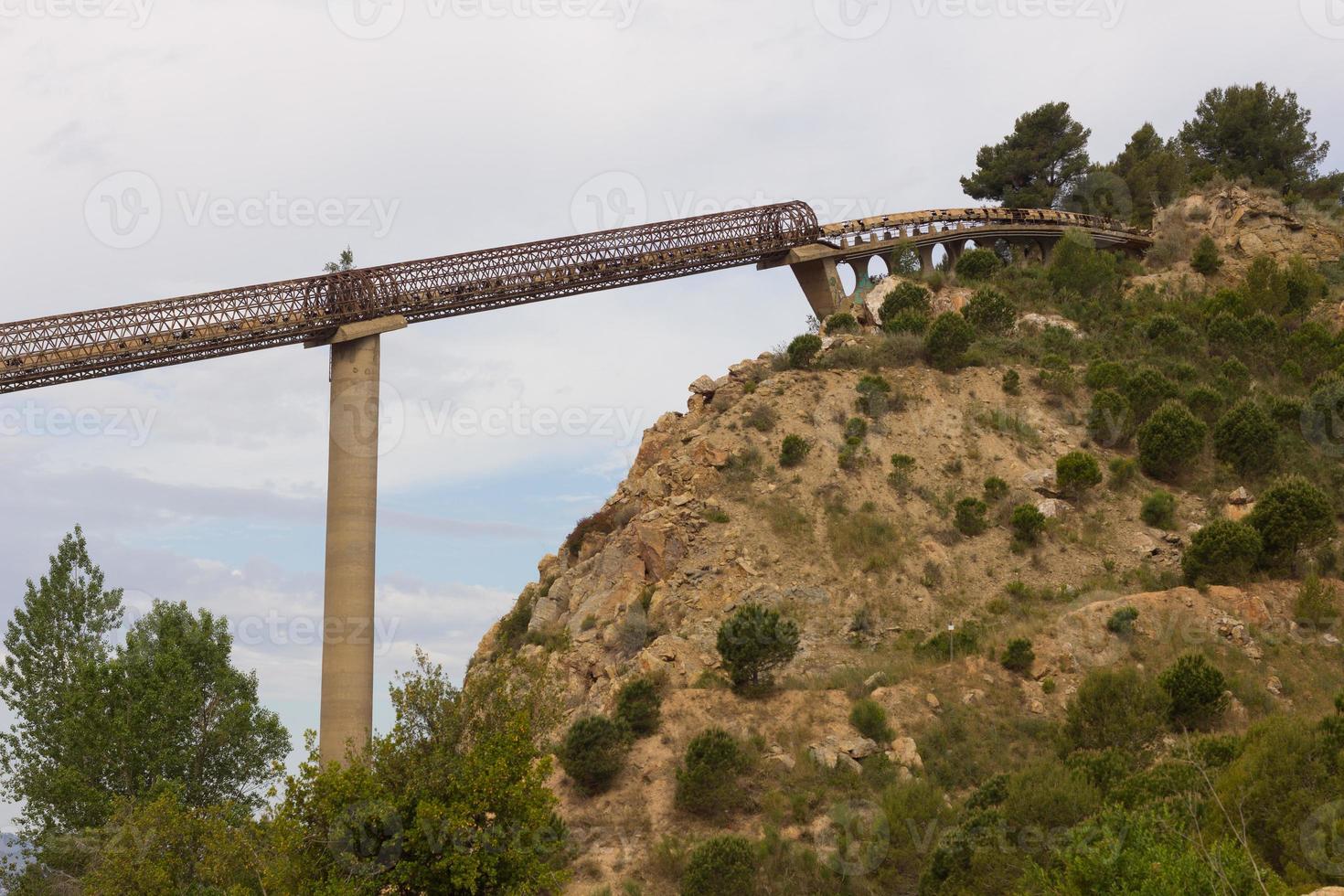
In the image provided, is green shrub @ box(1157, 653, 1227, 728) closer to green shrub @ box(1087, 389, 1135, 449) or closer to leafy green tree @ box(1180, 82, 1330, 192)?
green shrub @ box(1087, 389, 1135, 449)

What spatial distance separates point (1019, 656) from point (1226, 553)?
7.28 m

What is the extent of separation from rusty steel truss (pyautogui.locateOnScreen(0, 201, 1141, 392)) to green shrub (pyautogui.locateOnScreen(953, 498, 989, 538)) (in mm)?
13235

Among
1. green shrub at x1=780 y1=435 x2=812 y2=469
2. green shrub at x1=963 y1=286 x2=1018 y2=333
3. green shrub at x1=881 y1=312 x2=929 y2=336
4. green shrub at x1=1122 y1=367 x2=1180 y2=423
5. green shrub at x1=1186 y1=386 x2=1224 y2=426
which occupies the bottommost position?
green shrub at x1=780 y1=435 x2=812 y2=469

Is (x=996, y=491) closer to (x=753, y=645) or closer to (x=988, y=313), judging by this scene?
(x=988, y=313)

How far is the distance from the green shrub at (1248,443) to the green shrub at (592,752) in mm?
24702

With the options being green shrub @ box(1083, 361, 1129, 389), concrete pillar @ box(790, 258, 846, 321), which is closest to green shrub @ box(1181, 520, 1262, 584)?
green shrub @ box(1083, 361, 1129, 389)

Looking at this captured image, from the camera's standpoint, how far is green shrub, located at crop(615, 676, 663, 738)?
32.9 meters

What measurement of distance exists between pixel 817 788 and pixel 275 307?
2089 cm

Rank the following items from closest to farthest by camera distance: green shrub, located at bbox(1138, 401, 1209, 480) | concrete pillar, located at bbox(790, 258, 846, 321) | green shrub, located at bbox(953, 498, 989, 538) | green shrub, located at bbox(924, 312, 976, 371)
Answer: green shrub, located at bbox(953, 498, 989, 538)
green shrub, located at bbox(1138, 401, 1209, 480)
green shrub, located at bbox(924, 312, 976, 371)
concrete pillar, located at bbox(790, 258, 846, 321)

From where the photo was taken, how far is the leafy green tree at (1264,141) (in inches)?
2657

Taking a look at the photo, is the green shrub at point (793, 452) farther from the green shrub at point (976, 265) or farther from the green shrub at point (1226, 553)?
the green shrub at point (976, 265)

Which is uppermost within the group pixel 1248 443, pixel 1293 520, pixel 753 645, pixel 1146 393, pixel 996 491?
pixel 1146 393

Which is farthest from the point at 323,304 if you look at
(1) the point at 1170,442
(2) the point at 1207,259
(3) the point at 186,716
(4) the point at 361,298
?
(2) the point at 1207,259

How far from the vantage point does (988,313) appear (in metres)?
51.1
